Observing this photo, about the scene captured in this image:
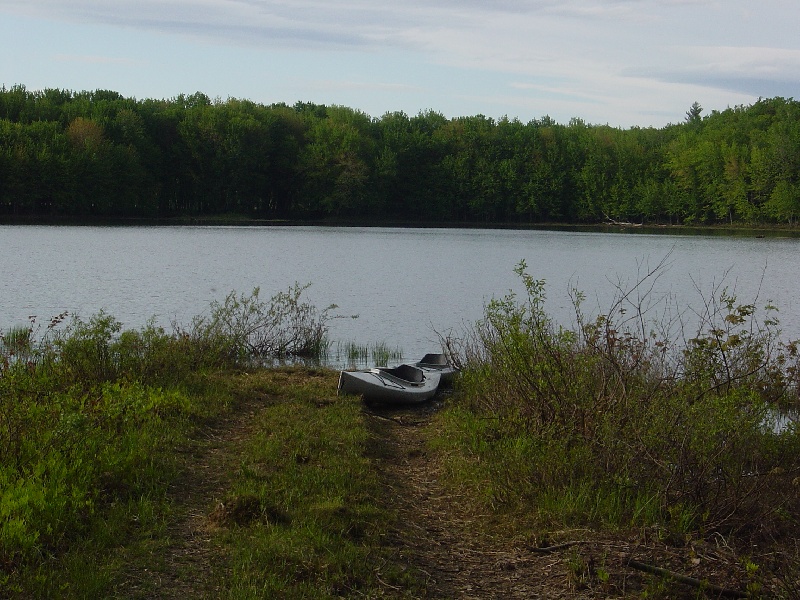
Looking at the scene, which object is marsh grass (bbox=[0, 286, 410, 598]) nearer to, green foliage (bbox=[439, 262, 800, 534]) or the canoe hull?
the canoe hull

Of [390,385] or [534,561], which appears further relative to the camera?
[390,385]

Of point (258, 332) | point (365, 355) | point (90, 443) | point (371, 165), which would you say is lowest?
point (365, 355)

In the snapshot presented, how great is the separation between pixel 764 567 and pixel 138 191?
85.4m

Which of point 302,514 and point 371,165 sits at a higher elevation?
point 371,165

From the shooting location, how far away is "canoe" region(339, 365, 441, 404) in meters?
13.0

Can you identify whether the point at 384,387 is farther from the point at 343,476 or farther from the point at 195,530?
the point at 195,530

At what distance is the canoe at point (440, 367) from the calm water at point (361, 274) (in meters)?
1.49

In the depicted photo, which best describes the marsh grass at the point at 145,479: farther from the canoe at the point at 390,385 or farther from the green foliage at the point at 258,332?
the green foliage at the point at 258,332

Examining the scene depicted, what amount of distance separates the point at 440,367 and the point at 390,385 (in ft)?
9.74

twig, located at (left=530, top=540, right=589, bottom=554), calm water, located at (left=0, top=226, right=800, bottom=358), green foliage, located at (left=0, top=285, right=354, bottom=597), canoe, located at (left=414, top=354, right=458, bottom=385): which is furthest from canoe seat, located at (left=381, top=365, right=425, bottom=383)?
twig, located at (left=530, top=540, right=589, bottom=554)

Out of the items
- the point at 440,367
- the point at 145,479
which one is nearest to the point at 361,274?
the point at 440,367

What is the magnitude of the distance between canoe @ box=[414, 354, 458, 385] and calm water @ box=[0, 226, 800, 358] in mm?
1491

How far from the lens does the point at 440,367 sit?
16.3 m

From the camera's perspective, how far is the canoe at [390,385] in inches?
512
